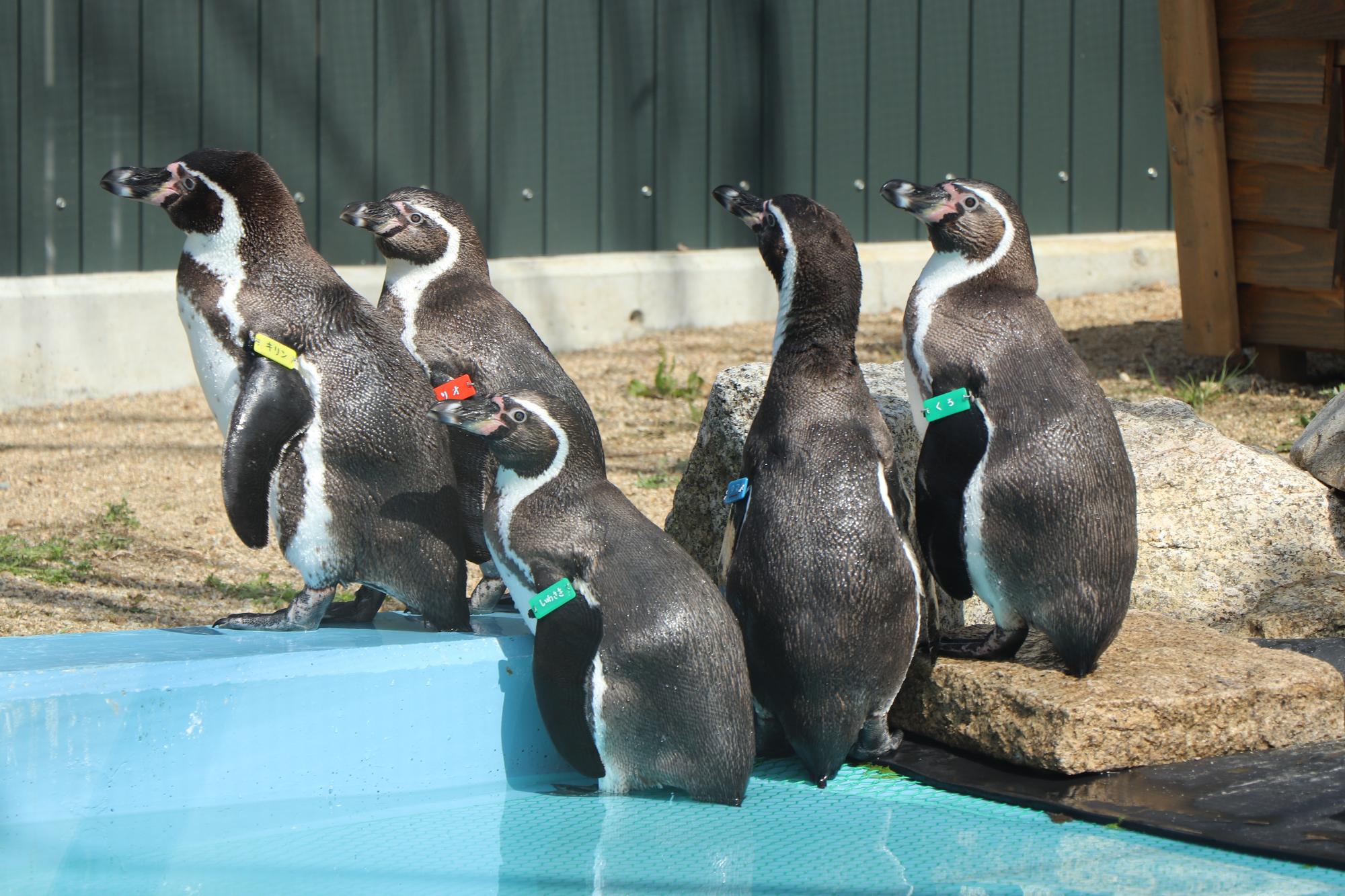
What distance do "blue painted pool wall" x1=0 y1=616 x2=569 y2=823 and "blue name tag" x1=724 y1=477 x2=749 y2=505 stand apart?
22.5 inches

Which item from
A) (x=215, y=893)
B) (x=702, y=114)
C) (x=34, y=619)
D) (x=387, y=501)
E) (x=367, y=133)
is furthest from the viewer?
(x=702, y=114)

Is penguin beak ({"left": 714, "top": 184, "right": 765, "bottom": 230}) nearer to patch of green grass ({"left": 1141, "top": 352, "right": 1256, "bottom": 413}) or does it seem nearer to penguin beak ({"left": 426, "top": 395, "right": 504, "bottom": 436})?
penguin beak ({"left": 426, "top": 395, "right": 504, "bottom": 436})

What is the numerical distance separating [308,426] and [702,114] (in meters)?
4.76

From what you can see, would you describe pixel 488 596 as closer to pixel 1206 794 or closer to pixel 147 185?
pixel 147 185

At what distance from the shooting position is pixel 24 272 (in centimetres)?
677

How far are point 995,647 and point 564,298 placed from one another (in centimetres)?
419

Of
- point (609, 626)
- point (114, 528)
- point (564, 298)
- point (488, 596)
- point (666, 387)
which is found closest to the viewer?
point (609, 626)

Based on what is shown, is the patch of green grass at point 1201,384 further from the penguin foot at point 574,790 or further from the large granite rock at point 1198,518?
Result: the penguin foot at point 574,790

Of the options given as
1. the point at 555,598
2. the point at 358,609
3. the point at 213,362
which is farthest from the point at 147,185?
the point at 555,598

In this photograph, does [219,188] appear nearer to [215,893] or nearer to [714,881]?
[215,893]

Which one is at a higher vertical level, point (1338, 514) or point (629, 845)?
point (1338, 514)

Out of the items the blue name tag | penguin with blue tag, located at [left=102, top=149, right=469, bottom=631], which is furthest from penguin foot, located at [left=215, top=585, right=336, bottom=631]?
the blue name tag

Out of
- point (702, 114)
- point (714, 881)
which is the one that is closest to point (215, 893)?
point (714, 881)

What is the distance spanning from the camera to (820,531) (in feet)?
11.0
